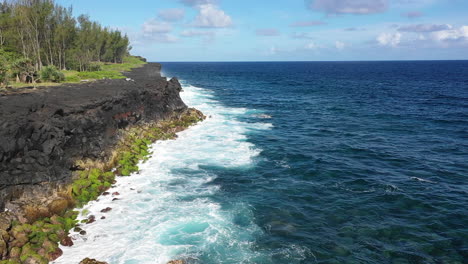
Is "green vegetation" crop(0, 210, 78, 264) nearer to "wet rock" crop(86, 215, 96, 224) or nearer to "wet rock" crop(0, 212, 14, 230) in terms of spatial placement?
"wet rock" crop(0, 212, 14, 230)

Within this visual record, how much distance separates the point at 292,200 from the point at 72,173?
20542 mm

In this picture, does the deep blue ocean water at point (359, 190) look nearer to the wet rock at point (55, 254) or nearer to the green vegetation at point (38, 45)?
the wet rock at point (55, 254)

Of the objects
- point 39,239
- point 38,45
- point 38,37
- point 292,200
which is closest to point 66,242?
point 39,239

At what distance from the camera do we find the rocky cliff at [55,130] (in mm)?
24266

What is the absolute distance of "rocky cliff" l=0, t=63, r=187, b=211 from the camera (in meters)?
24.3

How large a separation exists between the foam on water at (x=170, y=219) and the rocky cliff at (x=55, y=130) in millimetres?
4765

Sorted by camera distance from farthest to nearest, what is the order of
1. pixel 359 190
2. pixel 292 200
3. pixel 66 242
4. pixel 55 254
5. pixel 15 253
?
pixel 359 190, pixel 292 200, pixel 66 242, pixel 55 254, pixel 15 253

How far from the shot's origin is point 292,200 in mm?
27953

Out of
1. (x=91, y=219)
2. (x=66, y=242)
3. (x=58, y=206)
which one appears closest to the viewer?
(x=66, y=242)

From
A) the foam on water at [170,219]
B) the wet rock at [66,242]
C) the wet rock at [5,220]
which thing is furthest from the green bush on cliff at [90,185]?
the wet rock at [66,242]

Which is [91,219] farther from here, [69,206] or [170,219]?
[170,219]


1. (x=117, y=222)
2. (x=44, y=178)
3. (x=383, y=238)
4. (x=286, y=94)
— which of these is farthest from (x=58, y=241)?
(x=286, y=94)

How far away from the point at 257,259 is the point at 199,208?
8.05 metres

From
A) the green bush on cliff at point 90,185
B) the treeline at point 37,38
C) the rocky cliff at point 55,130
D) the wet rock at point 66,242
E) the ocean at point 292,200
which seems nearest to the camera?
the ocean at point 292,200
